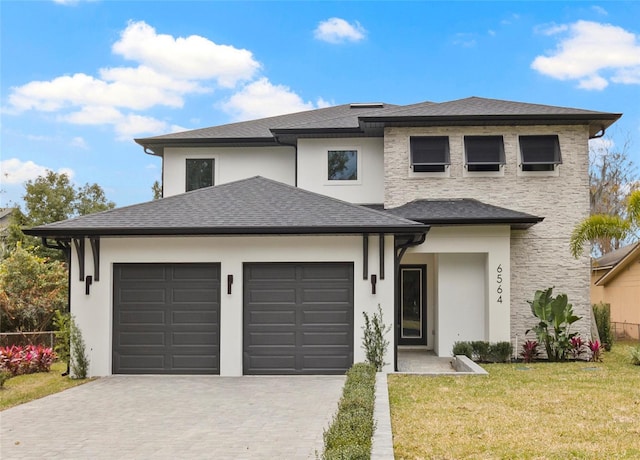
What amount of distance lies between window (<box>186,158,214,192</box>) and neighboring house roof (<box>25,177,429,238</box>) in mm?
5816

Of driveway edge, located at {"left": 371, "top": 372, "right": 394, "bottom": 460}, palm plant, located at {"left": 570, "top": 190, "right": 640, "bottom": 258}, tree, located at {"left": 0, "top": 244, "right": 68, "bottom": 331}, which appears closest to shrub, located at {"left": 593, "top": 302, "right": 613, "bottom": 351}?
palm plant, located at {"left": 570, "top": 190, "right": 640, "bottom": 258}

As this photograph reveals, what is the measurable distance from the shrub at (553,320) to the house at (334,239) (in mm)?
841

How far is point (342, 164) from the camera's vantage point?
21094mm

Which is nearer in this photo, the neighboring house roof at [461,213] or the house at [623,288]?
the neighboring house roof at [461,213]

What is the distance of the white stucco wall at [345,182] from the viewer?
819 inches

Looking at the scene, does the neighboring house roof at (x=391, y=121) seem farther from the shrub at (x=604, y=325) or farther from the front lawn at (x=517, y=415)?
the front lawn at (x=517, y=415)

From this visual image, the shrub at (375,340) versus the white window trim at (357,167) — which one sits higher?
the white window trim at (357,167)

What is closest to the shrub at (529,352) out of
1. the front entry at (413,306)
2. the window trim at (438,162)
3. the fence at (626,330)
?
the front entry at (413,306)

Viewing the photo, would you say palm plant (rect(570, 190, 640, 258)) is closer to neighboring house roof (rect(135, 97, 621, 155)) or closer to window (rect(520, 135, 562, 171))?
window (rect(520, 135, 562, 171))

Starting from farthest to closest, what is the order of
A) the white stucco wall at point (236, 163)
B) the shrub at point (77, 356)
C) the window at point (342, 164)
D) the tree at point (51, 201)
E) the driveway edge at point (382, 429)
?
the tree at point (51, 201)
the white stucco wall at point (236, 163)
the window at point (342, 164)
the shrub at point (77, 356)
the driveway edge at point (382, 429)

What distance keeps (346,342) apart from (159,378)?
4121 millimetres

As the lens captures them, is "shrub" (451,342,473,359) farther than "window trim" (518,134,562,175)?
No

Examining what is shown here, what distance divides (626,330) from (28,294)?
23.2 metres

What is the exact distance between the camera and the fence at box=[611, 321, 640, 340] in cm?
2653
